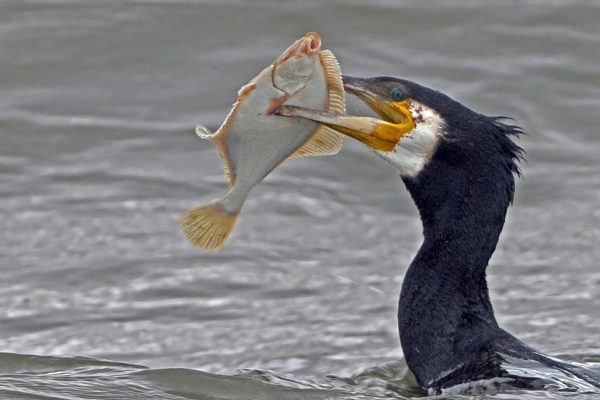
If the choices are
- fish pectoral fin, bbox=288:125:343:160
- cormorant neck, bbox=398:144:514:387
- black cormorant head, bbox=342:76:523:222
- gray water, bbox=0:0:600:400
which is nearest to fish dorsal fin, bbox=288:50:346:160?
fish pectoral fin, bbox=288:125:343:160

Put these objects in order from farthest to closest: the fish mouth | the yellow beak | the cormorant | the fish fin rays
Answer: the cormorant < the yellow beak < the fish fin rays < the fish mouth

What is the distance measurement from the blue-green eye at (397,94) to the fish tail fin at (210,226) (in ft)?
3.26

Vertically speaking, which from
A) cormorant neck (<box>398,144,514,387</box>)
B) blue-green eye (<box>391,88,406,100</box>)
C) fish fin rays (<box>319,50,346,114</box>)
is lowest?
cormorant neck (<box>398,144,514,387</box>)

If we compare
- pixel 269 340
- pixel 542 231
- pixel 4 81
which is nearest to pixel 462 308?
pixel 269 340

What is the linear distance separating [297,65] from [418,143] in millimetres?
750

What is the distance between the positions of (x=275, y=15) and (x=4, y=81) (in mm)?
2311

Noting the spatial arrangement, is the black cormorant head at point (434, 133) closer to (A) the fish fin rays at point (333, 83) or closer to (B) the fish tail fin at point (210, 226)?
(A) the fish fin rays at point (333, 83)

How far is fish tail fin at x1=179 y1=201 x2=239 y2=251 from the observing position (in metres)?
7.12

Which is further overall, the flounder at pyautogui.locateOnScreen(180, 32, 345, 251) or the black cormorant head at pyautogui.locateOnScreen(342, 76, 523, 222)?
the black cormorant head at pyautogui.locateOnScreen(342, 76, 523, 222)

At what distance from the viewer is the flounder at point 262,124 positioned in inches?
280

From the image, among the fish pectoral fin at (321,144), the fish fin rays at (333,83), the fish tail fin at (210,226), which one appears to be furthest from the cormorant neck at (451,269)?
the fish tail fin at (210,226)

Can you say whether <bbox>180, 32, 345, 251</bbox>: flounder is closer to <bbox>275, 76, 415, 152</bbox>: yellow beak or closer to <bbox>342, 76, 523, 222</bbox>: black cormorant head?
<bbox>275, 76, 415, 152</bbox>: yellow beak

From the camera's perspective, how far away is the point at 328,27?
12938 millimetres

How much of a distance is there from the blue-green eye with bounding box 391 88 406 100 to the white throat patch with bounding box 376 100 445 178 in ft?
0.19
